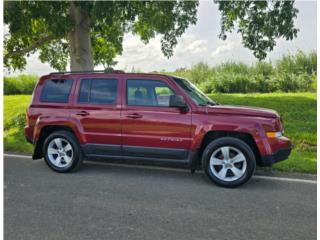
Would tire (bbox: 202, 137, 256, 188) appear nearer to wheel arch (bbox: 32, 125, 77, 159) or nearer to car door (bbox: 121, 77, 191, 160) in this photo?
car door (bbox: 121, 77, 191, 160)

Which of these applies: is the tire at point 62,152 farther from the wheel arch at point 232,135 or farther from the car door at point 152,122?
the wheel arch at point 232,135

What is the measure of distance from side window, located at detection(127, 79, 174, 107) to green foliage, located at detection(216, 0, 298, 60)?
5.45 m

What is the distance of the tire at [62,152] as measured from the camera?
6664mm

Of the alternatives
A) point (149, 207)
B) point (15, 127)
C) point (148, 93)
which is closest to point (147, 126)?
point (148, 93)

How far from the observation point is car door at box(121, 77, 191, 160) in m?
6.07

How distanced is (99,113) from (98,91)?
1.35 feet

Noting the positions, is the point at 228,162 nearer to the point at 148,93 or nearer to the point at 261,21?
the point at 148,93

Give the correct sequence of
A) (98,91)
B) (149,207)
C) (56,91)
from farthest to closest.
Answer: (56,91) < (98,91) < (149,207)

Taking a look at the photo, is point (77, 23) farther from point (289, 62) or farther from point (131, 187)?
point (289, 62)

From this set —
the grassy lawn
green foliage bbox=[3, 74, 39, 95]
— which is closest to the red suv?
the grassy lawn

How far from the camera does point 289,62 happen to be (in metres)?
19.9

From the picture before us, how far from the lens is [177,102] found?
598 cm

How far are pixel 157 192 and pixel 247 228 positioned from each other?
5.55 ft

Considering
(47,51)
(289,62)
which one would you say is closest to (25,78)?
(47,51)
